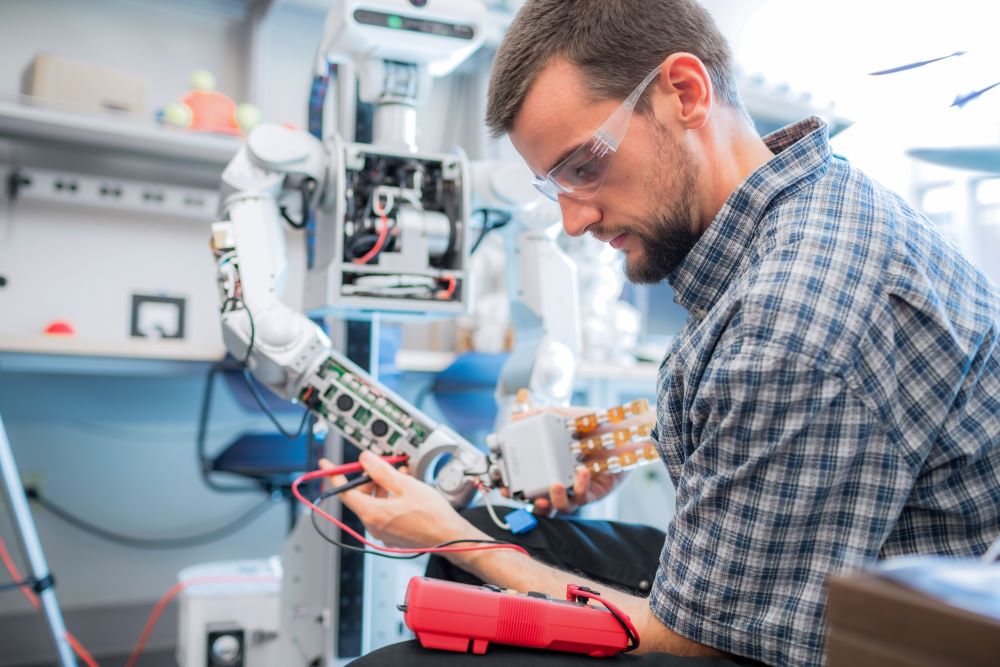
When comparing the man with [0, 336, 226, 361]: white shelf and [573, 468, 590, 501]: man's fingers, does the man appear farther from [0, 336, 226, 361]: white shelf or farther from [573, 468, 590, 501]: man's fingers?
[0, 336, 226, 361]: white shelf

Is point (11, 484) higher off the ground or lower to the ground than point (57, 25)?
lower

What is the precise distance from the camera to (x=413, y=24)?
1566mm

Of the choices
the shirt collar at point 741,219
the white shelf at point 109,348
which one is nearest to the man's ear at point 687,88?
the shirt collar at point 741,219

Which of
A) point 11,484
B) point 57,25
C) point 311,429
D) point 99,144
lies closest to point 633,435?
point 311,429

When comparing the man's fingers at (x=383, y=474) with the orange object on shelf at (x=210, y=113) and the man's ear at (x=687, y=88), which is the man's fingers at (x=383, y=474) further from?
the orange object on shelf at (x=210, y=113)

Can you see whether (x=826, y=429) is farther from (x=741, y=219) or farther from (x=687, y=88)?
(x=687, y=88)

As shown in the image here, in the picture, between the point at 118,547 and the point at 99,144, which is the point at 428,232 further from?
the point at 118,547

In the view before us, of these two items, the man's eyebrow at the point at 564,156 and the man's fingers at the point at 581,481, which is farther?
the man's fingers at the point at 581,481

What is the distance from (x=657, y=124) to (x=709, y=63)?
0.13m

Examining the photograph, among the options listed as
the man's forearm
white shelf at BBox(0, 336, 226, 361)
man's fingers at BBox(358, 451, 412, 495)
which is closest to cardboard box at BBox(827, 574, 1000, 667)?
the man's forearm

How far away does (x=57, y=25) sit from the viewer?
9.31 feet

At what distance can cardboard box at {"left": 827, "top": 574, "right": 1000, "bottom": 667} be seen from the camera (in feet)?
1.09

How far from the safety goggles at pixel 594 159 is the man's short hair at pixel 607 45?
0.02 metres

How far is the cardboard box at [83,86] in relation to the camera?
101 inches
